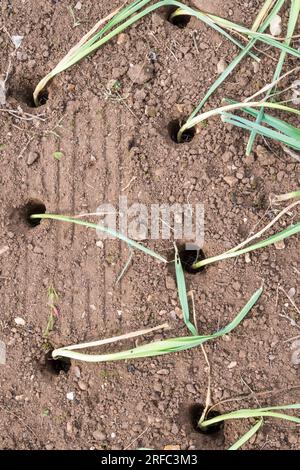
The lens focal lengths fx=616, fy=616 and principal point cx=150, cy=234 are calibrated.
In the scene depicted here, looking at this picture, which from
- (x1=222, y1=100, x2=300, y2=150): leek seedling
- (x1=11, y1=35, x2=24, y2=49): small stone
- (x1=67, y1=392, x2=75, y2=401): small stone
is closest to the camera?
(x1=222, y1=100, x2=300, y2=150): leek seedling

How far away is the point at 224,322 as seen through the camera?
177 cm

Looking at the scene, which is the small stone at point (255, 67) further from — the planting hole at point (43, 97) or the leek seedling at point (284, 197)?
the planting hole at point (43, 97)

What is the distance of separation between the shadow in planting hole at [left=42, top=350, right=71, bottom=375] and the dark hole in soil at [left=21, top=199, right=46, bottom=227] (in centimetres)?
40

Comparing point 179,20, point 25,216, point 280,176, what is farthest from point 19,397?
point 179,20

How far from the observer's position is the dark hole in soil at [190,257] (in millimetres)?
1817

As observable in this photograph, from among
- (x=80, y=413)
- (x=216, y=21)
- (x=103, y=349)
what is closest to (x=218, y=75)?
(x=216, y=21)

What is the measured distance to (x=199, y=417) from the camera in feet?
5.94

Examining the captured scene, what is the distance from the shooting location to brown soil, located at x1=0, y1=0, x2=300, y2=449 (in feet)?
5.80

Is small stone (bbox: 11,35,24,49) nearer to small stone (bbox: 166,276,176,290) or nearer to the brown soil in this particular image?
the brown soil

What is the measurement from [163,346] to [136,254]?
28cm

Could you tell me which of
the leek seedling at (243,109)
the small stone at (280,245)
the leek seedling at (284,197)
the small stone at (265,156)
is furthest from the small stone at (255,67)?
the small stone at (280,245)

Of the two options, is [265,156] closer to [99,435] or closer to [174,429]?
[174,429]

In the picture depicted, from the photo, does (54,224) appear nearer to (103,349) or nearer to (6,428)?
(103,349)

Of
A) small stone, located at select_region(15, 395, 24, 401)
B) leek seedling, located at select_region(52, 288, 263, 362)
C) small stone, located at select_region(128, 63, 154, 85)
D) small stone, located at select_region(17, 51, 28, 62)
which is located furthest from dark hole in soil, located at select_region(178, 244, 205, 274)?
small stone, located at select_region(17, 51, 28, 62)
